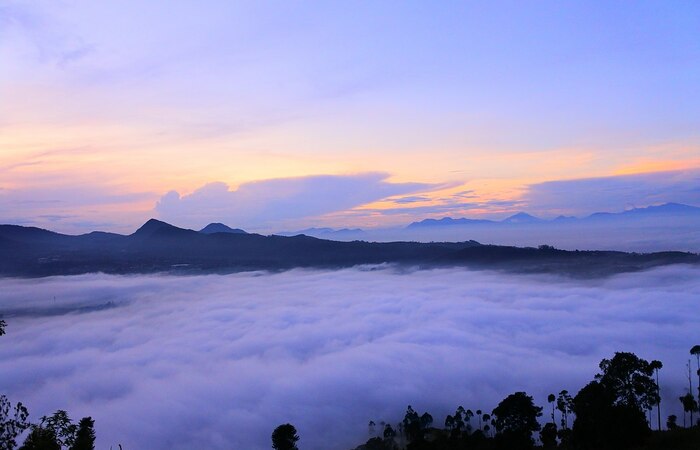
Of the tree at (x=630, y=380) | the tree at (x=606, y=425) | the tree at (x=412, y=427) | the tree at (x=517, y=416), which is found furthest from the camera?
the tree at (x=412, y=427)

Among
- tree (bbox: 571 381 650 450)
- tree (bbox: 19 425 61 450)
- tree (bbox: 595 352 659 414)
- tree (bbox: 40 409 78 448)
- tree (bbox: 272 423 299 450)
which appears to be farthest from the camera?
tree (bbox: 272 423 299 450)

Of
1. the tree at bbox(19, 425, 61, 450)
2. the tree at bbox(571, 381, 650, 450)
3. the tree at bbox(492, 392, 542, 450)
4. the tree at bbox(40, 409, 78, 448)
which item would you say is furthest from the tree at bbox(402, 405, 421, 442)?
the tree at bbox(19, 425, 61, 450)

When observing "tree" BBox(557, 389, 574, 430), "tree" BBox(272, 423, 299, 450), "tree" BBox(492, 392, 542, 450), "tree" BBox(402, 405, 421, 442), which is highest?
"tree" BBox(492, 392, 542, 450)

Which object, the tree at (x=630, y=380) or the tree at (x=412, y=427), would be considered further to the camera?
the tree at (x=412, y=427)

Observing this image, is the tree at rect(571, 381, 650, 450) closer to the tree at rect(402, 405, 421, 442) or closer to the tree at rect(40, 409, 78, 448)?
the tree at rect(402, 405, 421, 442)

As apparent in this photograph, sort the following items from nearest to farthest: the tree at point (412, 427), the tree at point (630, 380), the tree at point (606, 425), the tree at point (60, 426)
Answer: the tree at point (60, 426) < the tree at point (606, 425) < the tree at point (630, 380) < the tree at point (412, 427)

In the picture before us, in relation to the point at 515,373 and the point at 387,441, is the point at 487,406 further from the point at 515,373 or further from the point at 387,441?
the point at 387,441

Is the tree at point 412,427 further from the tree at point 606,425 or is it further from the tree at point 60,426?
the tree at point 60,426

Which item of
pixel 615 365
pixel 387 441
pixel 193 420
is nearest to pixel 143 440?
pixel 193 420

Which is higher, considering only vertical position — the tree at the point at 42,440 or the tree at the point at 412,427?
the tree at the point at 42,440

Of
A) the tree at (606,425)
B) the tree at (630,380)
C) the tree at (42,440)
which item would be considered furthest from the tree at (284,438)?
the tree at (42,440)

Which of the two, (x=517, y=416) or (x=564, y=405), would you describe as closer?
(x=517, y=416)

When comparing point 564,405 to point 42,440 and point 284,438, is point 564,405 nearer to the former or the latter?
point 284,438

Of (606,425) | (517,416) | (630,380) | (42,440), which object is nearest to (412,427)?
(517,416)
